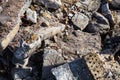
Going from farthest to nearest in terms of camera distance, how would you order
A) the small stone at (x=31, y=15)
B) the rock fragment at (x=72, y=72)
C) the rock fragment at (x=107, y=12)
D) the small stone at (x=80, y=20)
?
the rock fragment at (x=107, y=12), the small stone at (x=80, y=20), the small stone at (x=31, y=15), the rock fragment at (x=72, y=72)

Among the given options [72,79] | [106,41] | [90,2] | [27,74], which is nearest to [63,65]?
[72,79]

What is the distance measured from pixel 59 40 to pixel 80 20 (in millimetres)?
902

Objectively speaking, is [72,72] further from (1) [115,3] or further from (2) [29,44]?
(1) [115,3]

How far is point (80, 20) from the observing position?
9.45 meters

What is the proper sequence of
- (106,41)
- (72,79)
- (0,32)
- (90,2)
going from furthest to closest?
(90,2) < (106,41) < (0,32) < (72,79)

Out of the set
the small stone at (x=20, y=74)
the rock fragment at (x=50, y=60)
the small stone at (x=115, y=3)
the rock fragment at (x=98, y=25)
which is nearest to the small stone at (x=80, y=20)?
the rock fragment at (x=98, y=25)

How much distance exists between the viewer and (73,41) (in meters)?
9.09

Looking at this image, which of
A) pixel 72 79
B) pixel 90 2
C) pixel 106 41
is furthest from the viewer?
pixel 90 2

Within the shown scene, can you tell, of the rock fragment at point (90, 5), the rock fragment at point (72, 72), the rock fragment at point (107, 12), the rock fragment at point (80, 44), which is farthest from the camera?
the rock fragment at point (90, 5)

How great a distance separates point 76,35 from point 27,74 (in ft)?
5.76

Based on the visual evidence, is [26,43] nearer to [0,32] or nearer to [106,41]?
[0,32]

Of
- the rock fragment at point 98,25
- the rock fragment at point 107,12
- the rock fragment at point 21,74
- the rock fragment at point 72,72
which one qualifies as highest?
the rock fragment at point 107,12

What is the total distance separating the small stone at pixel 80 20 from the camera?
9375 millimetres

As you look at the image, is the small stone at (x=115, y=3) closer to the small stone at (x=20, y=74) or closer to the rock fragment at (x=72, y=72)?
the rock fragment at (x=72, y=72)
